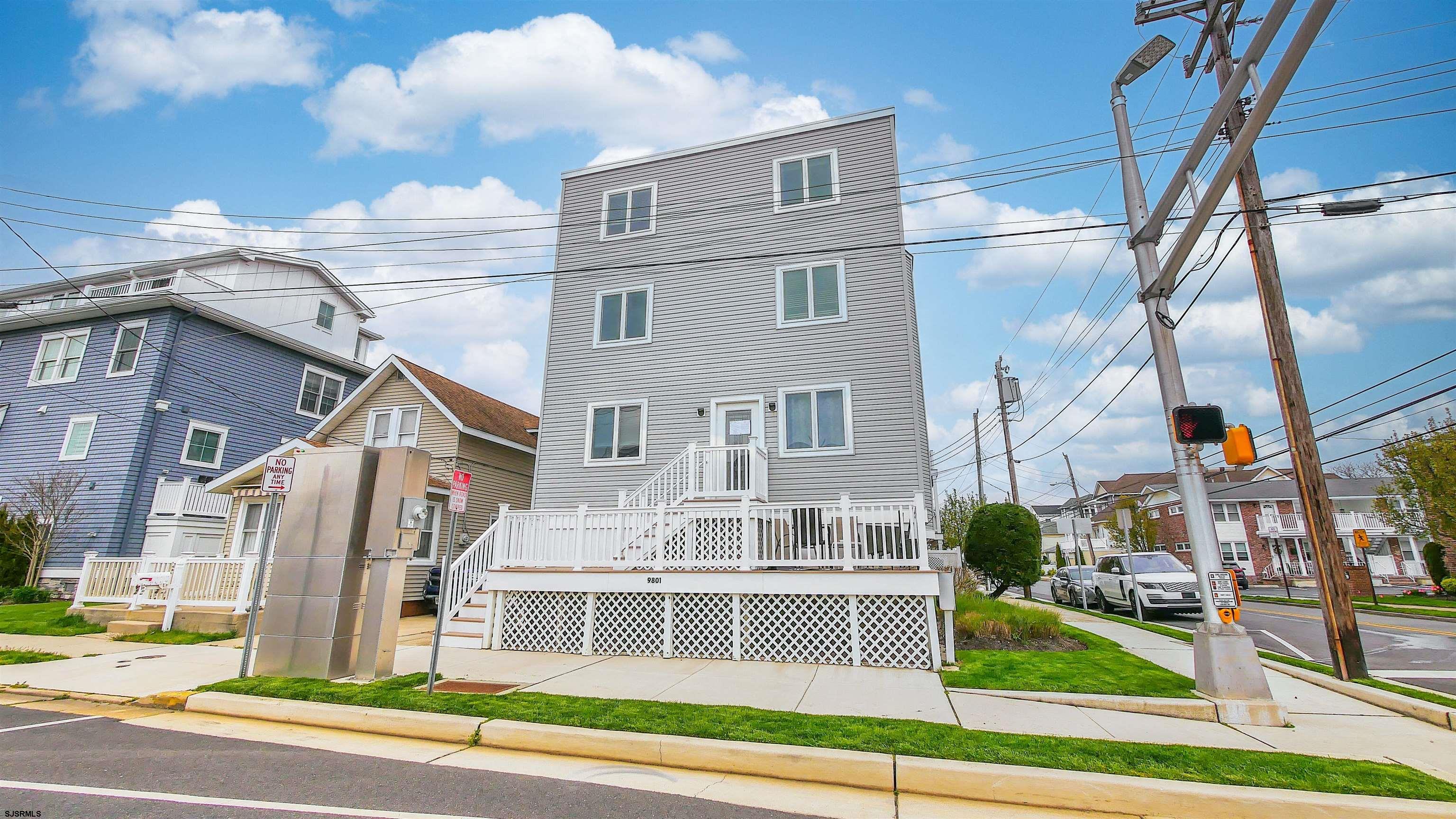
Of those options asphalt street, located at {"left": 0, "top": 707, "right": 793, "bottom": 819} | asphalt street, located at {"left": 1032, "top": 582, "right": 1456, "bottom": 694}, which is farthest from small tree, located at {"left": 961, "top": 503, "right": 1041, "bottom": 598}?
asphalt street, located at {"left": 0, "top": 707, "right": 793, "bottom": 819}

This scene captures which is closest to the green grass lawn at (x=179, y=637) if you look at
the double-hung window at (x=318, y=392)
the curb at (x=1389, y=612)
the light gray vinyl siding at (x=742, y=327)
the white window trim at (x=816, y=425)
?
the light gray vinyl siding at (x=742, y=327)

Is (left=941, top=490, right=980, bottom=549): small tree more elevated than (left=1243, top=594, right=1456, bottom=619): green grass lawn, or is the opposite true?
(left=941, top=490, right=980, bottom=549): small tree

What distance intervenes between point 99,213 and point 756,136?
15462 millimetres

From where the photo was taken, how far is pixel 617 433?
616 inches

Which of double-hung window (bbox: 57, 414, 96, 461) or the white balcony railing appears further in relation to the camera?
double-hung window (bbox: 57, 414, 96, 461)

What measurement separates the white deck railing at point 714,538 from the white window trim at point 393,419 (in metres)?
9.50

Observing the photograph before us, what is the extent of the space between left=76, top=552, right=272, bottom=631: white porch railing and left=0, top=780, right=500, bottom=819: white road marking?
9.28m

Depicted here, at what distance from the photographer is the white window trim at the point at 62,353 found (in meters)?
22.3

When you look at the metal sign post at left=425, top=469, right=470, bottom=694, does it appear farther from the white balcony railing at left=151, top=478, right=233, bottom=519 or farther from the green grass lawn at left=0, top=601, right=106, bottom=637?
the white balcony railing at left=151, top=478, right=233, bottom=519

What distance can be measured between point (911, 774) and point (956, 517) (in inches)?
1198

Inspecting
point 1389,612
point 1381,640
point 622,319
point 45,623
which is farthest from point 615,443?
point 1389,612

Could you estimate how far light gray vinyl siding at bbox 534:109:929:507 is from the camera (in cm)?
1390

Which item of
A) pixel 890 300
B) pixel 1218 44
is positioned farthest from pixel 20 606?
pixel 1218 44

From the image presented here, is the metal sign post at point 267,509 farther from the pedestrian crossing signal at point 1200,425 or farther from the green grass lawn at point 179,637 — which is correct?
the pedestrian crossing signal at point 1200,425
